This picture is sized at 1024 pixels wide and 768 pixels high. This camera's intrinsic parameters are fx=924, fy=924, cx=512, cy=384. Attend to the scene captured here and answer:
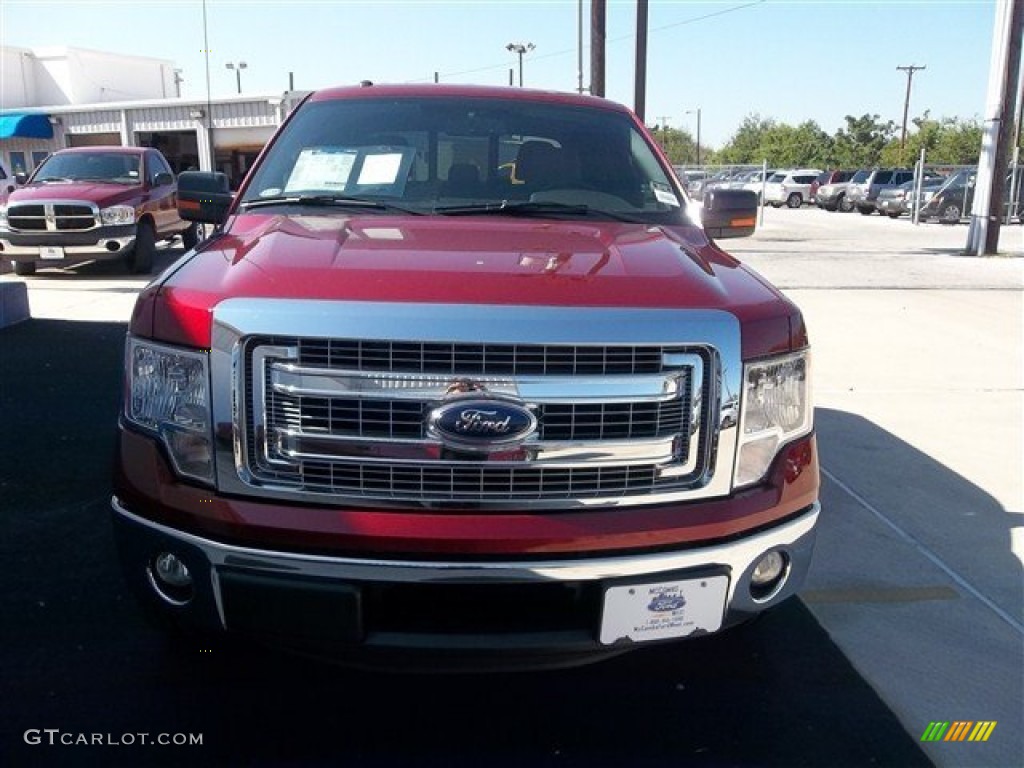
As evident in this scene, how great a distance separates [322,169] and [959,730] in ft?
9.50

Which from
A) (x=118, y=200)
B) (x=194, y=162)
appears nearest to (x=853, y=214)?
(x=194, y=162)

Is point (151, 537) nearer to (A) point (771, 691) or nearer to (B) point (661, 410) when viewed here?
(B) point (661, 410)

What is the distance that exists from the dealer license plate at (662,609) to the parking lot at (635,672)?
491 millimetres

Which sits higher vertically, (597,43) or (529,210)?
(597,43)

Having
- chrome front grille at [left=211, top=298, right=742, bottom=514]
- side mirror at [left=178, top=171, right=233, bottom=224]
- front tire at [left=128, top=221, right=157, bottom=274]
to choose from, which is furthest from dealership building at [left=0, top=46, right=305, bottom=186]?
chrome front grille at [left=211, top=298, right=742, bottom=514]

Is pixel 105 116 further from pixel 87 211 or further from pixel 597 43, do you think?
pixel 87 211

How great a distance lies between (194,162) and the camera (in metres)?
33.0

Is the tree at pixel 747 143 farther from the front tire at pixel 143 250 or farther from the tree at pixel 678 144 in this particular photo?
the front tire at pixel 143 250

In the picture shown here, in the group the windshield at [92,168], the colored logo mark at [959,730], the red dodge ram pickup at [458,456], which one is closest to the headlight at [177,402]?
the red dodge ram pickup at [458,456]

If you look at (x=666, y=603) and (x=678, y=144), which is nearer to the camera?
(x=666, y=603)

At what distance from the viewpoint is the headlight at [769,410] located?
2377 mm

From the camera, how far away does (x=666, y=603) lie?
228 cm

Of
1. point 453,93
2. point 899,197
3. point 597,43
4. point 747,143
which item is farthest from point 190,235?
point 747,143

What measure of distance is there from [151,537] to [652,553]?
49.5 inches
